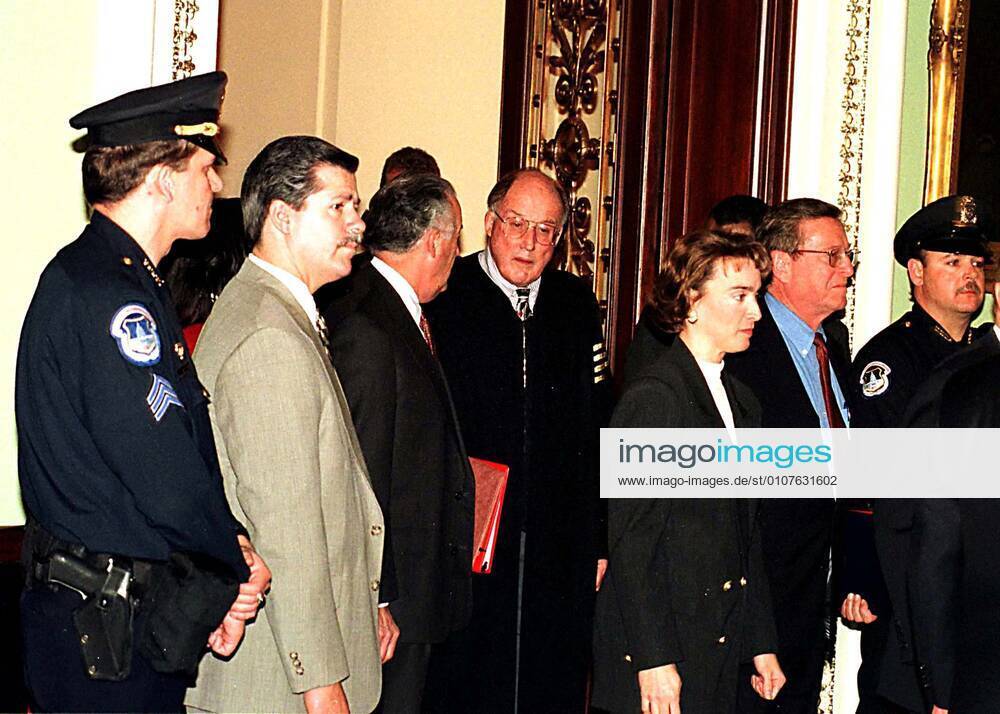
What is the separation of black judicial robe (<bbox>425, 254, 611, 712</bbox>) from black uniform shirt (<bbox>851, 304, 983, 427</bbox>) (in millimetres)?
802

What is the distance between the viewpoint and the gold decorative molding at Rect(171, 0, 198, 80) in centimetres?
335

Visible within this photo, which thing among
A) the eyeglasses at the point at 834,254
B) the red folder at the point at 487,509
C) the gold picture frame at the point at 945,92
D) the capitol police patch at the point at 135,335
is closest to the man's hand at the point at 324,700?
the capitol police patch at the point at 135,335

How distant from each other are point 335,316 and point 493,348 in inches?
29.4

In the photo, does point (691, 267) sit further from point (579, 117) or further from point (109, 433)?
point (579, 117)

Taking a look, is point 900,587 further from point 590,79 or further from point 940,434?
point 590,79

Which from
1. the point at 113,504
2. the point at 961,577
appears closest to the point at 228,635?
the point at 113,504

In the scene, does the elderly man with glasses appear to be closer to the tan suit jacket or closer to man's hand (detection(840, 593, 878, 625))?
man's hand (detection(840, 593, 878, 625))

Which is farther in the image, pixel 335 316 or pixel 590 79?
pixel 590 79

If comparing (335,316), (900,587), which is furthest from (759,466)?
(335,316)

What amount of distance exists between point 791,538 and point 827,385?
536 mm

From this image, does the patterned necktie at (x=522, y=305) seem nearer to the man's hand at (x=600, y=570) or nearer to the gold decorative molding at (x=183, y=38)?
the man's hand at (x=600, y=570)

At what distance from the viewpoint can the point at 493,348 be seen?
392cm

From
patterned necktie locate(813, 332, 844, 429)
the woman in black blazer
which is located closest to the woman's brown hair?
the woman in black blazer

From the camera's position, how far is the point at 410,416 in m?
3.18
